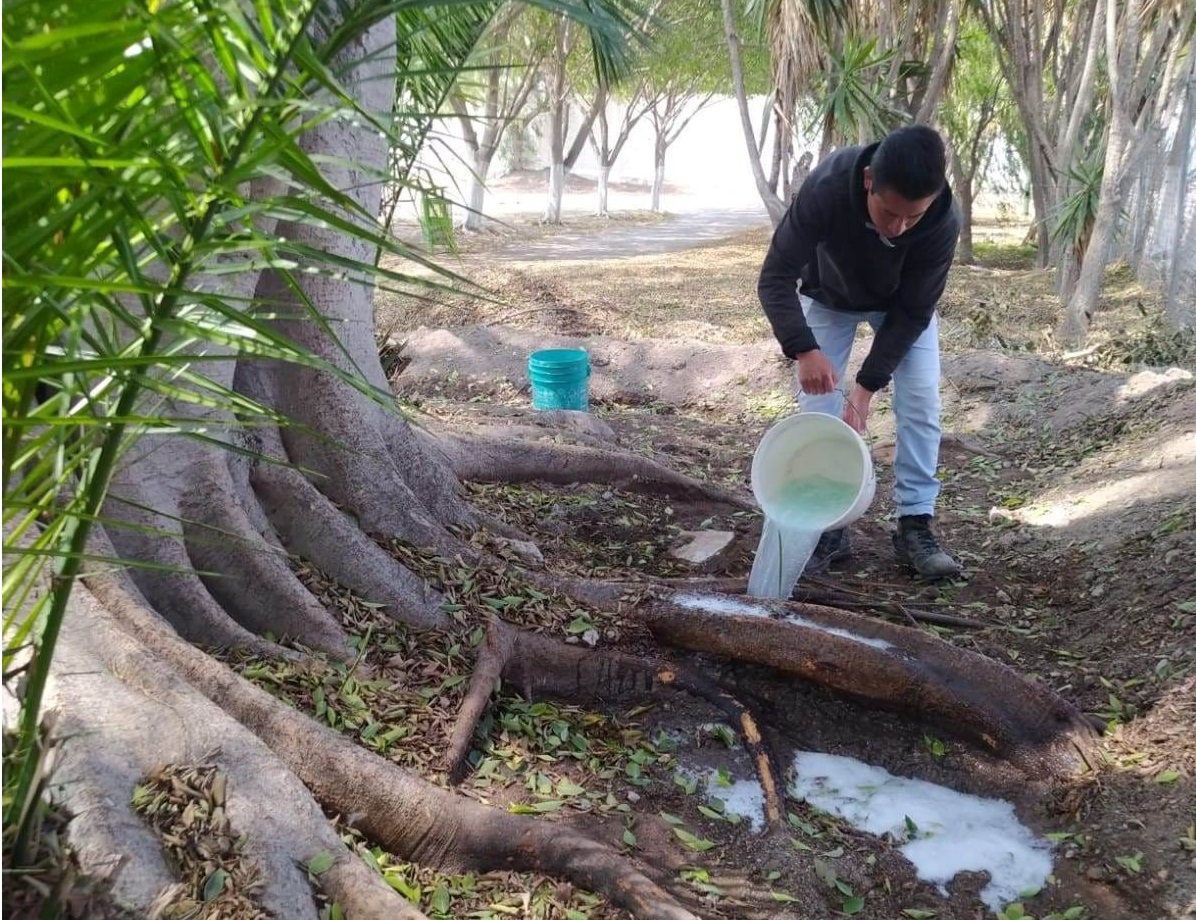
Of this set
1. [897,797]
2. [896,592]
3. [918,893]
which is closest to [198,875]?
[918,893]

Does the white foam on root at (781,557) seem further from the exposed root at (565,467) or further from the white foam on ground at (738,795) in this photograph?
the exposed root at (565,467)

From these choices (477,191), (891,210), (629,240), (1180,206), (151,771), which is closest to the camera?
(151,771)

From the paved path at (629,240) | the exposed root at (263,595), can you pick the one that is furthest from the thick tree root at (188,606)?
the paved path at (629,240)

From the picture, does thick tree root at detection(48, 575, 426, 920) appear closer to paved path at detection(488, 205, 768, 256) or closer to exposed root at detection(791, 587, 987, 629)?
exposed root at detection(791, 587, 987, 629)

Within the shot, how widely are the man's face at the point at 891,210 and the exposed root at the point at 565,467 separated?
168cm

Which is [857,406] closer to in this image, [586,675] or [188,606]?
[586,675]

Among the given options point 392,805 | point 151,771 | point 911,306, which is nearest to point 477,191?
point 911,306

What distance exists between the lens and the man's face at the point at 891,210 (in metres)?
3.42

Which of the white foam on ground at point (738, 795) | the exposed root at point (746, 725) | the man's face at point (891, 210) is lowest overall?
the white foam on ground at point (738, 795)

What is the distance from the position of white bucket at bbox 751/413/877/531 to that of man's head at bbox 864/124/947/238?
2.50ft

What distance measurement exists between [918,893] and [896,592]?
165cm

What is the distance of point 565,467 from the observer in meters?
4.77

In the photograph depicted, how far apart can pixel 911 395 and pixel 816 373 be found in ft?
1.79

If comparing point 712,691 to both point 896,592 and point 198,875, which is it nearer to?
point 896,592
